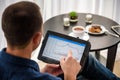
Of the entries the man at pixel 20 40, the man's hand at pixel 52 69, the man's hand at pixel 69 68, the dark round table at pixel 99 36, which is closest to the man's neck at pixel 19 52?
the man at pixel 20 40

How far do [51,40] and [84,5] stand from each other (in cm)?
130

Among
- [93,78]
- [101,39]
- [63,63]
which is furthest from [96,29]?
[63,63]

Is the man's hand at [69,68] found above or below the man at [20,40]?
below

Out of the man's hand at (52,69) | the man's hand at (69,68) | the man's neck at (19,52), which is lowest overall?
the man's hand at (52,69)

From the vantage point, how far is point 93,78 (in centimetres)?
151

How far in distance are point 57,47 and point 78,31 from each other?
365 mm

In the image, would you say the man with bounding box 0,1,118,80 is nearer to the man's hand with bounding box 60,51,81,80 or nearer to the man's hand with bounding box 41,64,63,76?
the man's hand with bounding box 60,51,81,80

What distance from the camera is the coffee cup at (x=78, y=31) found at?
1.66m

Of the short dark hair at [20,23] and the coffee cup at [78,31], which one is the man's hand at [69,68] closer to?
the short dark hair at [20,23]

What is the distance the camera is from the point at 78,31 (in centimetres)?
166

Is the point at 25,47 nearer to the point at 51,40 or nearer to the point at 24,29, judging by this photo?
the point at 24,29

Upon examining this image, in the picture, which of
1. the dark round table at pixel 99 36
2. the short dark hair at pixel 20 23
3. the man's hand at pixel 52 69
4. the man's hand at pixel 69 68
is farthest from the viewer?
the dark round table at pixel 99 36

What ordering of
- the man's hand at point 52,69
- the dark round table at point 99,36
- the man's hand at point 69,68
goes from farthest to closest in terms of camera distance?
1. the dark round table at point 99,36
2. the man's hand at point 52,69
3. the man's hand at point 69,68

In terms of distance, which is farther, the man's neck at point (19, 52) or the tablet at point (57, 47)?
the tablet at point (57, 47)
